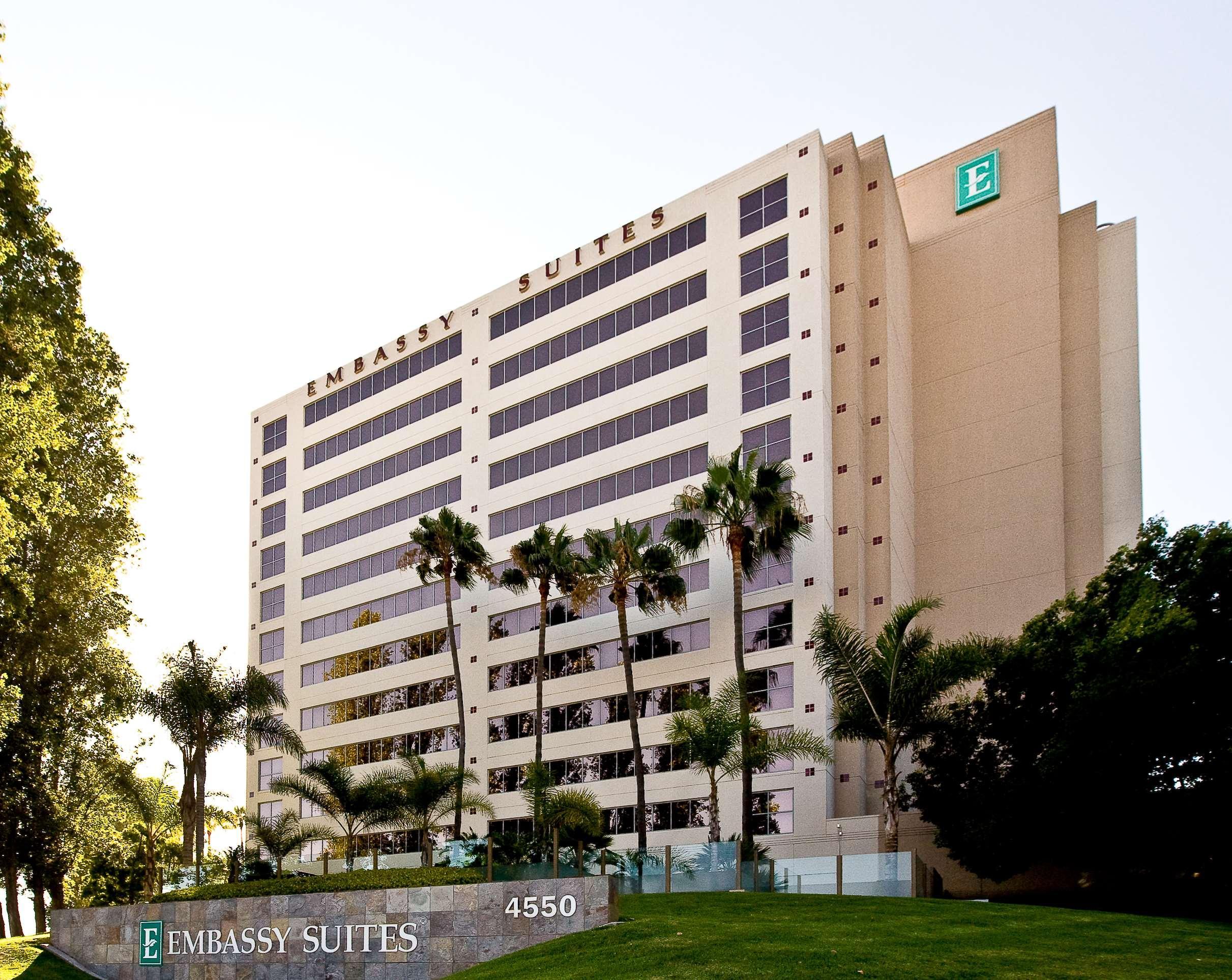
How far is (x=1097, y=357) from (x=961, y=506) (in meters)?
9.11

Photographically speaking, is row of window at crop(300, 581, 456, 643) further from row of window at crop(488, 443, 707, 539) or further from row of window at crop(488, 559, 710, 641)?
row of window at crop(488, 443, 707, 539)

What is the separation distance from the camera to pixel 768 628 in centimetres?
5266

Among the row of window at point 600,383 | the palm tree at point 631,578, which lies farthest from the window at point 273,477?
the palm tree at point 631,578

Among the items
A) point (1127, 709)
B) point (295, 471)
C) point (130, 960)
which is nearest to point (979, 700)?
point (1127, 709)

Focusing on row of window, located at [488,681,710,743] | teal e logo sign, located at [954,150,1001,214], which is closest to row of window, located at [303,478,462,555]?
row of window, located at [488,681,710,743]

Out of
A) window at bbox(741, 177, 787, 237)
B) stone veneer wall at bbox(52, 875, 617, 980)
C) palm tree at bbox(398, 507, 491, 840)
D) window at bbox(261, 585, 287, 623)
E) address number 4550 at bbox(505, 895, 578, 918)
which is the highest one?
window at bbox(741, 177, 787, 237)

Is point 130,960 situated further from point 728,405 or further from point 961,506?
point 961,506

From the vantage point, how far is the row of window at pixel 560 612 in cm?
5556

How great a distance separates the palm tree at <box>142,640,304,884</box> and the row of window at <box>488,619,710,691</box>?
10997 millimetres

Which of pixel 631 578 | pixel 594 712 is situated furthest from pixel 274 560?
pixel 631 578

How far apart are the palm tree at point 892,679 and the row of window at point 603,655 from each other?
11.3 meters

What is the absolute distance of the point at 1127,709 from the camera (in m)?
38.7

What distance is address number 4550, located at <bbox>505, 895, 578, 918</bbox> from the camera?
97.6ft

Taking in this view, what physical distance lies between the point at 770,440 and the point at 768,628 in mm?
7641
